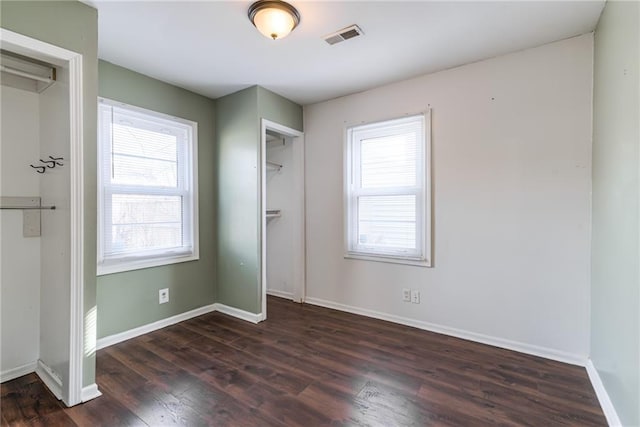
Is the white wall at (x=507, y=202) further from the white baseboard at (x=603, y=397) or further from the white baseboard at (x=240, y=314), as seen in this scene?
the white baseboard at (x=240, y=314)

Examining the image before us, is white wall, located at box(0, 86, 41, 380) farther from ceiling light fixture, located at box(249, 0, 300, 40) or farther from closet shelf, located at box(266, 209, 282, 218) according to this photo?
closet shelf, located at box(266, 209, 282, 218)

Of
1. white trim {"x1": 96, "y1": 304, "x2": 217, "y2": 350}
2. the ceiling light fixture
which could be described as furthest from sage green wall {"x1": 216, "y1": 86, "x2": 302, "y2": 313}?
A: the ceiling light fixture

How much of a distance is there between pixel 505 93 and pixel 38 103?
3585 mm

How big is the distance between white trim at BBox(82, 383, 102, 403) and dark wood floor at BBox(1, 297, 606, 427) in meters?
0.04

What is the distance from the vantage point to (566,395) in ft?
6.07

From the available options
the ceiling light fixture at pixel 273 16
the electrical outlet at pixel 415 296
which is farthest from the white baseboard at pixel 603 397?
the ceiling light fixture at pixel 273 16

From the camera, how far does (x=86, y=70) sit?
1.79m

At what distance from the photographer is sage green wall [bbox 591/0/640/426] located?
133cm

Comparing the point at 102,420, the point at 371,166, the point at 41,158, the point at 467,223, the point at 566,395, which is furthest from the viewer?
the point at 371,166

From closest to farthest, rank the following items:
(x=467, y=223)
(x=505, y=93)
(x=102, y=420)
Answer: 1. (x=102, y=420)
2. (x=505, y=93)
3. (x=467, y=223)

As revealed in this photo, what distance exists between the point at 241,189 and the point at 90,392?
6.62 feet

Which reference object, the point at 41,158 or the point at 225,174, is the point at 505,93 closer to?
the point at 225,174

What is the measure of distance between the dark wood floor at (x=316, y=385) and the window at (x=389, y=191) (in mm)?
870

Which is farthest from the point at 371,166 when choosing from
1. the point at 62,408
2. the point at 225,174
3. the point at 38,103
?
the point at 62,408
